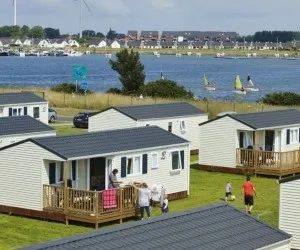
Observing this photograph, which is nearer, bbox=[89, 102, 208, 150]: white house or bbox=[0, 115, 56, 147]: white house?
bbox=[0, 115, 56, 147]: white house

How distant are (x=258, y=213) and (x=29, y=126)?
12.7 metres

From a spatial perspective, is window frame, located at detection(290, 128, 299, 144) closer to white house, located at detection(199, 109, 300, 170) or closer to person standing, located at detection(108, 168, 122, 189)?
white house, located at detection(199, 109, 300, 170)

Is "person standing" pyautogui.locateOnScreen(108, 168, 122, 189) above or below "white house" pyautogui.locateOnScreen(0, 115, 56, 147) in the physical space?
below

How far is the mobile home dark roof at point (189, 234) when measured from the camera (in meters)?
16.3

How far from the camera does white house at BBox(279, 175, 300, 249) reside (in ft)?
83.7

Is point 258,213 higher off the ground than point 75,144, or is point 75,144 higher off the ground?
point 75,144

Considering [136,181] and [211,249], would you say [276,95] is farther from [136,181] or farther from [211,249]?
[211,249]

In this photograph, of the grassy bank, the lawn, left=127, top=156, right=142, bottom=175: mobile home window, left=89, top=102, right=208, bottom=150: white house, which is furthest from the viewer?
the grassy bank

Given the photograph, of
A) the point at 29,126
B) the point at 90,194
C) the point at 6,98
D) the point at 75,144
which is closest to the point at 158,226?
the point at 90,194

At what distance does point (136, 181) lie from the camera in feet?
102

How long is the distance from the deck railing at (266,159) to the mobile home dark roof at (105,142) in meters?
7.02

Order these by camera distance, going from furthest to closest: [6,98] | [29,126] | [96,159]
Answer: [6,98]
[29,126]
[96,159]

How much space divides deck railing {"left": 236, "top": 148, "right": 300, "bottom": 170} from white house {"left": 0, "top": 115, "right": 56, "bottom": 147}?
8773 millimetres

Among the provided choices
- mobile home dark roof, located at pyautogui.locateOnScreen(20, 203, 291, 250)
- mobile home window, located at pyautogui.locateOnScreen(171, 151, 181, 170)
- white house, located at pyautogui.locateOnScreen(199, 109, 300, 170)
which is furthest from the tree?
mobile home dark roof, located at pyautogui.locateOnScreen(20, 203, 291, 250)
